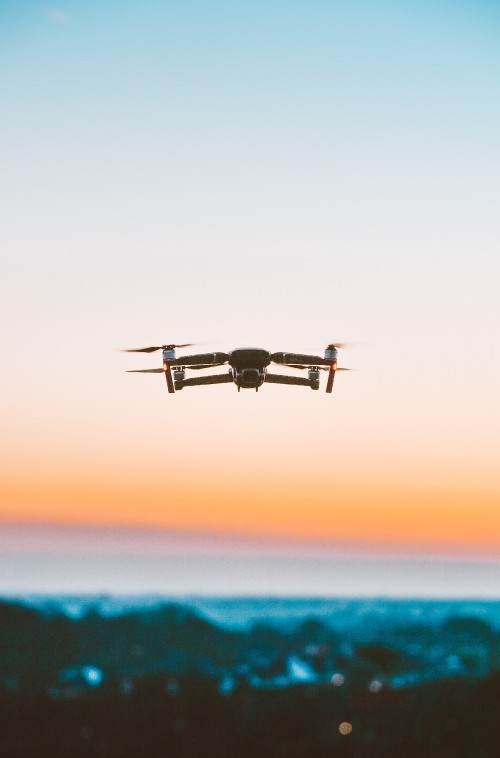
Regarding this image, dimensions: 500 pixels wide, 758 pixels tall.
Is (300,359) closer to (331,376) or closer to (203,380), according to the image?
(331,376)

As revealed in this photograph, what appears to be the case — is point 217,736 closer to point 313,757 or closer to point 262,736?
point 262,736

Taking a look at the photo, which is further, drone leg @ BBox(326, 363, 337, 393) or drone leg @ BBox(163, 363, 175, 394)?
drone leg @ BBox(326, 363, 337, 393)

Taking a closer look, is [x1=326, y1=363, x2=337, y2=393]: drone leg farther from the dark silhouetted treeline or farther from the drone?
the dark silhouetted treeline

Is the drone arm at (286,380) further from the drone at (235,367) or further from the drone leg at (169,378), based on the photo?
the drone leg at (169,378)

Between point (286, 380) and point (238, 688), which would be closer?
point (286, 380)

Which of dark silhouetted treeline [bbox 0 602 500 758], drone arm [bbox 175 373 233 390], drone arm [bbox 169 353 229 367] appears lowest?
dark silhouetted treeline [bbox 0 602 500 758]

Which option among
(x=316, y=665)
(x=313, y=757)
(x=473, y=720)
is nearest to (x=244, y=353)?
(x=313, y=757)

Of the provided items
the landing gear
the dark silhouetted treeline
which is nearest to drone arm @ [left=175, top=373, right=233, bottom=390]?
the landing gear

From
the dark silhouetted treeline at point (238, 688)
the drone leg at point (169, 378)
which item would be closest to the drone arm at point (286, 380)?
the drone leg at point (169, 378)

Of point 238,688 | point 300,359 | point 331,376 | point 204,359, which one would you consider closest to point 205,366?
point 204,359

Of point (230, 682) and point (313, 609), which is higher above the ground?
point (313, 609)

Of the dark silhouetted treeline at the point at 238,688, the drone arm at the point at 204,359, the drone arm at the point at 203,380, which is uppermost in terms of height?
the drone arm at the point at 204,359
